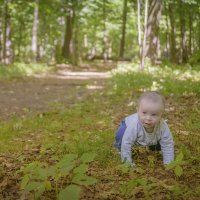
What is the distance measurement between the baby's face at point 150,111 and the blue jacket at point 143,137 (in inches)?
7.6

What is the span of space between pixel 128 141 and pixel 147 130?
28 cm

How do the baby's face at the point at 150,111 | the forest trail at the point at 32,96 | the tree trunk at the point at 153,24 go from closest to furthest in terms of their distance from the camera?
the baby's face at the point at 150,111, the forest trail at the point at 32,96, the tree trunk at the point at 153,24

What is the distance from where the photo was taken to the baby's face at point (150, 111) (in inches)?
169

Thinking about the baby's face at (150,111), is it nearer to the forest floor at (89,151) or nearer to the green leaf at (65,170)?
the forest floor at (89,151)

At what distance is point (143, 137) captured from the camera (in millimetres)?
4633

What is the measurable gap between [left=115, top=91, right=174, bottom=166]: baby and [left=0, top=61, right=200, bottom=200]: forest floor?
5.7 inches

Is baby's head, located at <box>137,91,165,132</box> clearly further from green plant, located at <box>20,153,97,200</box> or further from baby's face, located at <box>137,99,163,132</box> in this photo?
green plant, located at <box>20,153,97,200</box>

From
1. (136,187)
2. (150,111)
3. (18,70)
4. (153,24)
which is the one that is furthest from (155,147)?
(18,70)

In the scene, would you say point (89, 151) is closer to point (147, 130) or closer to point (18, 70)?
point (147, 130)

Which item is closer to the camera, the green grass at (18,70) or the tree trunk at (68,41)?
the green grass at (18,70)

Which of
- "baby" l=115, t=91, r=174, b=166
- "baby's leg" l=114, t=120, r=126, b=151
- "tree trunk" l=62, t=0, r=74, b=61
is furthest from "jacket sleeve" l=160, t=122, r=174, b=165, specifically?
"tree trunk" l=62, t=0, r=74, b=61

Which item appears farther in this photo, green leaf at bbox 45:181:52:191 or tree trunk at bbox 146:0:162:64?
tree trunk at bbox 146:0:162:64

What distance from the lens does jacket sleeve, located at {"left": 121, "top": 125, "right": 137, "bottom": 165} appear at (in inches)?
176

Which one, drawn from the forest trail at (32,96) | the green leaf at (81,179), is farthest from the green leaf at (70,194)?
the forest trail at (32,96)
